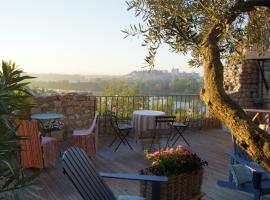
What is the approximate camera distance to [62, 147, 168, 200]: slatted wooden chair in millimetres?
3123

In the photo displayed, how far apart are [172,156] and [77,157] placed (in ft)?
3.74

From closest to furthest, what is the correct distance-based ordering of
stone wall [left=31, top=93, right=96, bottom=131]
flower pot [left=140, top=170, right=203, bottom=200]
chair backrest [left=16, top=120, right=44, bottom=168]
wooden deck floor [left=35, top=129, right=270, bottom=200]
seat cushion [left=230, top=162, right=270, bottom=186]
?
flower pot [left=140, top=170, right=203, bottom=200] → seat cushion [left=230, top=162, right=270, bottom=186] → wooden deck floor [left=35, top=129, right=270, bottom=200] → chair backrest [left=16, top=120, right=44, bottom=168] → stone wall [left=31, top=93, right=96, bottom=131]

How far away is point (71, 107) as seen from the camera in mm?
8625

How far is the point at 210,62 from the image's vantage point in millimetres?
1879

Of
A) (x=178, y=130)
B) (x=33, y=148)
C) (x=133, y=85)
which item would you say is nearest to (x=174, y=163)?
(x=33, y=148)

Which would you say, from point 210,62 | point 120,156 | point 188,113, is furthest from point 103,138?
point 210,62

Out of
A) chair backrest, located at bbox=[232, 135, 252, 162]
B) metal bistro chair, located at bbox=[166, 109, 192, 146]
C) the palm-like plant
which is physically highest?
the palm-like plant

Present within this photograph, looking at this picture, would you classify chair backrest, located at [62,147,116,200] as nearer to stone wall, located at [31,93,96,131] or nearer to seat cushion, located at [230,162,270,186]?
seat cushion, located at [230,162,270,186]

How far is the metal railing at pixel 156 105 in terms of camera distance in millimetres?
9984

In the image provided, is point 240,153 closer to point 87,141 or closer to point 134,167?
point 134,167

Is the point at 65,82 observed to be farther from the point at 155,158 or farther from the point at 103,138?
the point at 155,158

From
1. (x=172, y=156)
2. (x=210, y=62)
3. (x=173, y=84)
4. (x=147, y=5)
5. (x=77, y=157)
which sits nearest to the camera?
(x=210, y=62)

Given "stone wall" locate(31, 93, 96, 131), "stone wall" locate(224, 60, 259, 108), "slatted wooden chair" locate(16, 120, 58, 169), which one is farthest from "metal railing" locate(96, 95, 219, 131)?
"slatted wooden chair" locate(16, 120, 58, 169)

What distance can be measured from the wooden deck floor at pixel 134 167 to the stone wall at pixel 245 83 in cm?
142
